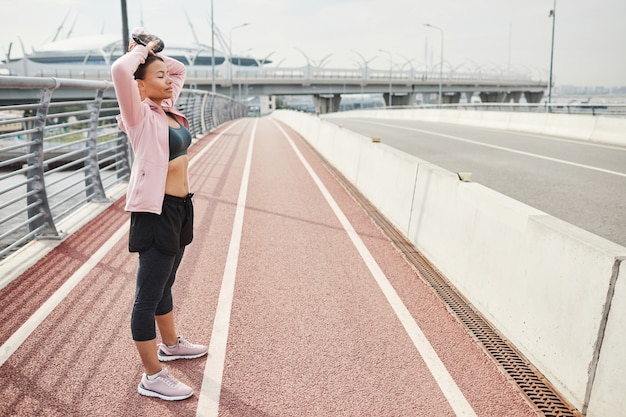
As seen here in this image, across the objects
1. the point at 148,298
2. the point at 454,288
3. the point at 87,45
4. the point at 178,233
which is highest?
the point at 87,45

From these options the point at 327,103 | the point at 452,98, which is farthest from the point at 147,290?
the point at 452,98

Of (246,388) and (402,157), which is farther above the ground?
(402,157)

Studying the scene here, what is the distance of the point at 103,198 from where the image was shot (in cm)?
905

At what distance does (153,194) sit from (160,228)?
0.24 meters

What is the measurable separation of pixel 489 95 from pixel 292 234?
14167 cm

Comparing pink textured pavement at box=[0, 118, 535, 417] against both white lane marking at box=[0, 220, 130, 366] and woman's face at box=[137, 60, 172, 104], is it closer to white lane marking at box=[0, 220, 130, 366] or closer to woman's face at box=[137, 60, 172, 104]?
white lane marking at box=[0, 220, 130, 366]

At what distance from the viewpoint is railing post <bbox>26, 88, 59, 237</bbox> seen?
611cm

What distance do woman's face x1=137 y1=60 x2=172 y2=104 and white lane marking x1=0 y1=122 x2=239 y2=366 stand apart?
2.19m

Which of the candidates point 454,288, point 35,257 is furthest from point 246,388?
point 35,257

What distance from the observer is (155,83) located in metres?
3.30

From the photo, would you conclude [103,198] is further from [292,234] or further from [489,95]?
[489,95]

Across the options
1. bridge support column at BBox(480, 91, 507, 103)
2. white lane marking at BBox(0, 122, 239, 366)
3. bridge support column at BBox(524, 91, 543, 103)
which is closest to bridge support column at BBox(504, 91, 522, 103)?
bridge support column at BBox(524, 91, 543, 103)

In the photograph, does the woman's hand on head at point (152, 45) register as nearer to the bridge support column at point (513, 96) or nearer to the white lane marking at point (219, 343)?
the white lane marking at point (219, 343)

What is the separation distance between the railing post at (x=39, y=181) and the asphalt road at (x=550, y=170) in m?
6.97
